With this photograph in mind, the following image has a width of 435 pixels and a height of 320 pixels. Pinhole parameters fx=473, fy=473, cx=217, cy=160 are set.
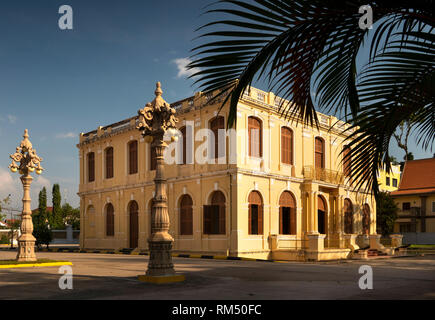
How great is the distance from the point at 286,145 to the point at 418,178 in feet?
90.3

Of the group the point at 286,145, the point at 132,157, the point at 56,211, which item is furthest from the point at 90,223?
the point at 56,211

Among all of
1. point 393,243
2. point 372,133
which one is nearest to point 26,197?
point 372,133

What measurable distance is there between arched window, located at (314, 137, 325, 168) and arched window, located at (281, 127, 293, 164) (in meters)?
2.72

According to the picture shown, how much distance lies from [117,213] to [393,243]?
19947 mm

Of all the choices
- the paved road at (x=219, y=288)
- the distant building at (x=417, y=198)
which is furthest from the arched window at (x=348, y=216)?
the paved road at (x=219, y=288)

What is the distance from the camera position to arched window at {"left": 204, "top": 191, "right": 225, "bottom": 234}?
2591 cm

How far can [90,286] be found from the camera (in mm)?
10977

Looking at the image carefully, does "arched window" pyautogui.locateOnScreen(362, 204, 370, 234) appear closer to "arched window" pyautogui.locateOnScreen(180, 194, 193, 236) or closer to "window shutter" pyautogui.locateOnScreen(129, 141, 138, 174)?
"arched window" pyautogui.locateOnScreen(180, 194, 193, 236)

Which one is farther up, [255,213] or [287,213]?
[255,213]

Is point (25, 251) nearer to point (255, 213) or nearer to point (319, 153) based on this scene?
point (255, 213)

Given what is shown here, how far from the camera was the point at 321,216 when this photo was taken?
3092 cm

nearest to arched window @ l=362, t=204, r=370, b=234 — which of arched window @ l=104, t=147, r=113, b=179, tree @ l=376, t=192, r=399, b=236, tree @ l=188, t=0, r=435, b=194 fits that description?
tree @ l=376, t=192, r=399, b=236

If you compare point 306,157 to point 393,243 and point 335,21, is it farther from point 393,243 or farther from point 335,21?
point 335,21
